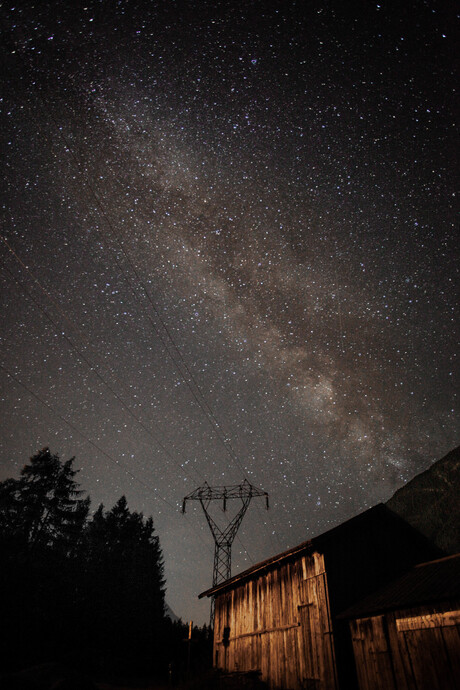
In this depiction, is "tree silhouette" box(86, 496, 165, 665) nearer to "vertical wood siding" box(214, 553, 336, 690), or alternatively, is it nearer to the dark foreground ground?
the dark foreground ground

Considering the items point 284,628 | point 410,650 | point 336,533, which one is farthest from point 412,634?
point 284,628

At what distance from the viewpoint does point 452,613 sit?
8.19 meters

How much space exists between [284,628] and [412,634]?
224 inches

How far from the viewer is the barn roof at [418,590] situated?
8.78 m

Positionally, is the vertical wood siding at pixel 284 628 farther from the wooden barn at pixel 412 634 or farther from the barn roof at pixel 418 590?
the barn roof at pixel 418 590

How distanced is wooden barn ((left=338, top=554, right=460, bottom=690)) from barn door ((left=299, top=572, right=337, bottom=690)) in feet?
2.74

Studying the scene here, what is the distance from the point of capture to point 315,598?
11.8 meters

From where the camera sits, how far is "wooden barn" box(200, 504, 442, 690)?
427 inches

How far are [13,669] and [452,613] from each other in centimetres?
2730

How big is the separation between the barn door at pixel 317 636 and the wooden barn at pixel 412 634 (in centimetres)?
84

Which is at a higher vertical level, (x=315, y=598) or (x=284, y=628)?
(x=315, y=598)

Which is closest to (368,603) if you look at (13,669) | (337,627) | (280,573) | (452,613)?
(337,627)

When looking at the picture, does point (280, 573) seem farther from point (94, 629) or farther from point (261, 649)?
point (94, 629)

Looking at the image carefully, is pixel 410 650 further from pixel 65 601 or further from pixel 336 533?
pixel 65 601
